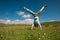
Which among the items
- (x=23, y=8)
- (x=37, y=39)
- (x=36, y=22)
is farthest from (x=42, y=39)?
(x=23, y=8)

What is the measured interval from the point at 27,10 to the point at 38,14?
1192 millimetres

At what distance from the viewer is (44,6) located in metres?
16.3

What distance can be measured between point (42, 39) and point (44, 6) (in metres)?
9.87

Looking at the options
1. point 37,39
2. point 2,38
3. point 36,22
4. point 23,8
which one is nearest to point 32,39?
point 37,39

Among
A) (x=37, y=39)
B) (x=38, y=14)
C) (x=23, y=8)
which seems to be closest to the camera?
(x=37, y=39)

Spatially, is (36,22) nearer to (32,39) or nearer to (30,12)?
(30,12)

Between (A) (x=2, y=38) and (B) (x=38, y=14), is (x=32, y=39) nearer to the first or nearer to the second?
Answer: (A) (x=2, y=38)

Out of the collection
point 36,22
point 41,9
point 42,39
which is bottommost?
point 42,39

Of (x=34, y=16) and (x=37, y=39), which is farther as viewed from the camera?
(x=34, y=16)

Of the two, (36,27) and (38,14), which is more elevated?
(38,14)

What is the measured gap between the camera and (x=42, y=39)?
6.68m

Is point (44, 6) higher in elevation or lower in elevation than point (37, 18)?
higher

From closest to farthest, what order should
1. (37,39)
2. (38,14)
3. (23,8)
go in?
(37,39), (38,14), (23,8)

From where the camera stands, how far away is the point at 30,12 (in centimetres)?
1599
